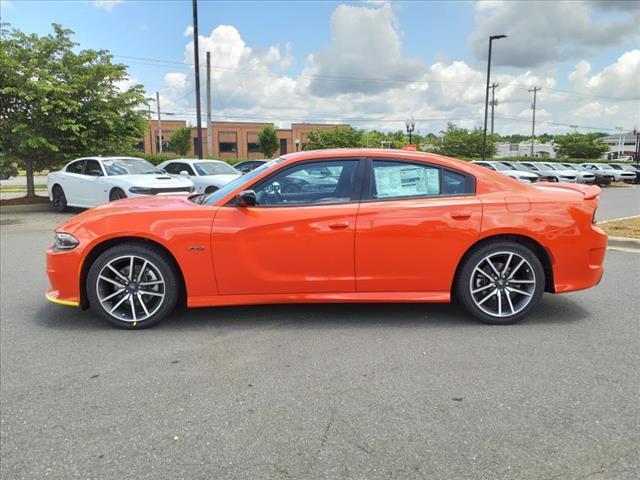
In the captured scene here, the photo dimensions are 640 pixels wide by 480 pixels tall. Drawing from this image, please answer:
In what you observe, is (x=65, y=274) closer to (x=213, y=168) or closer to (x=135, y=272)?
(x=135, y=272)

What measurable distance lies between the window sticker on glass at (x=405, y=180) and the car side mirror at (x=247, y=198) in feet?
3.50

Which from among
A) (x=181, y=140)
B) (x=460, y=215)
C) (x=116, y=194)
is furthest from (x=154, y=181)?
(x=181, y=140)

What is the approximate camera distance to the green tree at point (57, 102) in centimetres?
1432

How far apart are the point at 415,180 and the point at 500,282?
1.16m

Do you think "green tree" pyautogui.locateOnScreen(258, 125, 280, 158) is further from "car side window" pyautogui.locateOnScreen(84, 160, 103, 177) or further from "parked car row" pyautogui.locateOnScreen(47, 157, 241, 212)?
"car side window" pyautogui.locateOnScreen(84, 160, 103, 177)

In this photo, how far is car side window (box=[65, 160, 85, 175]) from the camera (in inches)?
534

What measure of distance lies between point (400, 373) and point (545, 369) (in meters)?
1.03

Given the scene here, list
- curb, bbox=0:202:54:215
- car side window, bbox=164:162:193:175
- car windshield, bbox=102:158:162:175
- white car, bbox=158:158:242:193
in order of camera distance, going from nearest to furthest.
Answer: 1. car windshield, bbox=102:158:162:175
2. curb, bbox=0:202:54:215
3. white car, bbox=158:158:242:193
4. car side window, bbox=164:162:193:175

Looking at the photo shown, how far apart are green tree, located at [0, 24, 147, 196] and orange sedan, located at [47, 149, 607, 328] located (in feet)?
38.8

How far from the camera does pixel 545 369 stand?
3.50 m

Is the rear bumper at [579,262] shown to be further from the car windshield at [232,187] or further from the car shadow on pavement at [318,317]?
the car windshield at [232,187]

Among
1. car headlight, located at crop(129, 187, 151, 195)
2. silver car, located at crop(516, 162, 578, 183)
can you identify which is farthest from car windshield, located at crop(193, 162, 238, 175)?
silver car, located at crop(516, 162, 578, 183)

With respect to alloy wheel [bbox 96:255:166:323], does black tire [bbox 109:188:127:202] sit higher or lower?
higher

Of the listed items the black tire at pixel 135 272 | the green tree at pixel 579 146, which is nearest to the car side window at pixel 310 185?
the black tire at pixel 135 272
